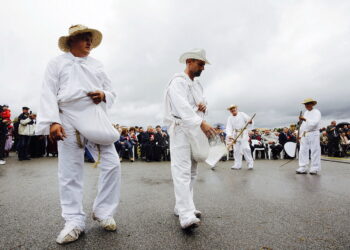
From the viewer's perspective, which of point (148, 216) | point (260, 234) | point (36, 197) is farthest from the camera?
point (36, 197)

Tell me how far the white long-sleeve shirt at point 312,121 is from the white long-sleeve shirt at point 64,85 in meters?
7.20

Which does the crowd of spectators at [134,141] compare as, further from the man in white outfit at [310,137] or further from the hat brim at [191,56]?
the hat brim at [191,56]

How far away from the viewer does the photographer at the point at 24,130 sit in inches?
414

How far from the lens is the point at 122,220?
2.90 meters

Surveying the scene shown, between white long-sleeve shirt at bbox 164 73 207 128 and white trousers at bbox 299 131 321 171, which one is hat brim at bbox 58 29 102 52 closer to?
white long-sleeve shirt at bbox 164 73 207 128

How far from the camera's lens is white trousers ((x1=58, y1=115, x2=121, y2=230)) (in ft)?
8.16

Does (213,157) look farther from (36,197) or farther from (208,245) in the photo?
(36,197)

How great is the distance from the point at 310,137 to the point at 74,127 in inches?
306

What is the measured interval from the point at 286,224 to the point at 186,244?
50.6 inches

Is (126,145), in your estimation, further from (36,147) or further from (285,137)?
(285,137)

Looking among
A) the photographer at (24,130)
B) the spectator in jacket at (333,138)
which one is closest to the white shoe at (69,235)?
the photographer at (24,130)

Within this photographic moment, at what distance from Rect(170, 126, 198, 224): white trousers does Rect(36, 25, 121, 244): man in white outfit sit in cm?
68

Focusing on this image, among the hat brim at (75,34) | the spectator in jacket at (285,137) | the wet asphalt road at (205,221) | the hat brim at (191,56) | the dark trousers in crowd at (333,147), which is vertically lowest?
the wet asphalt road at (205,221)

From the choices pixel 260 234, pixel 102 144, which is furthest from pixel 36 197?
pixel 260 234
